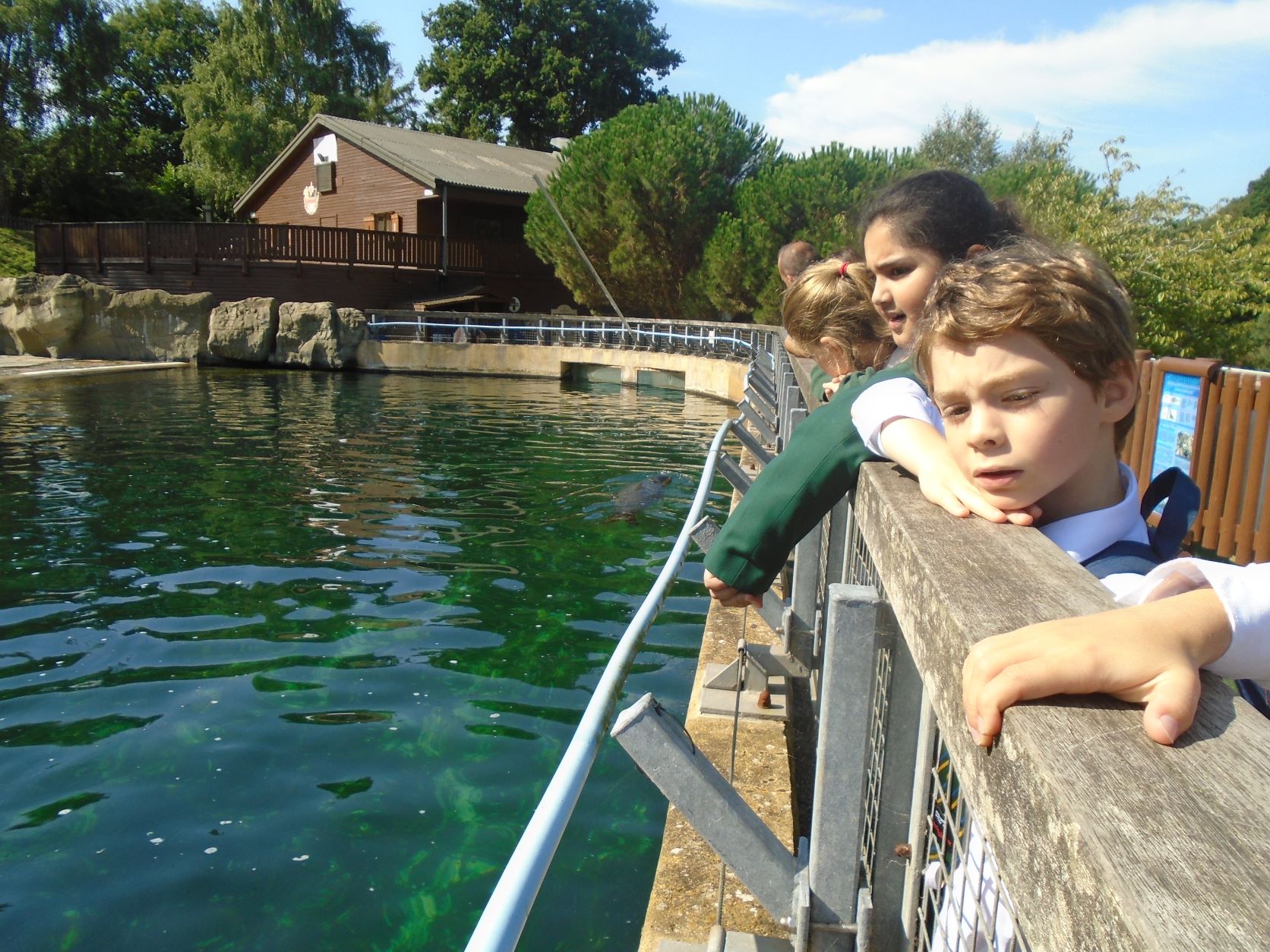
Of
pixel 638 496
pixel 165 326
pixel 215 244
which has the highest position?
pixel 215 244

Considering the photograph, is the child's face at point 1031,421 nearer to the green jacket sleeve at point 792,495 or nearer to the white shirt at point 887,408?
the white shirt at point 887,408

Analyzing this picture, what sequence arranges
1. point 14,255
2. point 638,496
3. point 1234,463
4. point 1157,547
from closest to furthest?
point 1157,547 → point 1234,463 → point 638,496 → point 14,255

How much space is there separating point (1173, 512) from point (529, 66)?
5197cm

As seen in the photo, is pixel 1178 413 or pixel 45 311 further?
pixel 45 311

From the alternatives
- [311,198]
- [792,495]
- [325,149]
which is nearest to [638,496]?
[792,495]

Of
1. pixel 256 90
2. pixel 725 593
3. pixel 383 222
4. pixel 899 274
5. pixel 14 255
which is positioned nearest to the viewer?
pixel 725 593

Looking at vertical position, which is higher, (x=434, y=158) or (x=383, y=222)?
(x=434, y=158)

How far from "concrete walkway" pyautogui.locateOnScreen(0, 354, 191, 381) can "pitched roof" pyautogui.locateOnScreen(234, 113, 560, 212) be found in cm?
1018

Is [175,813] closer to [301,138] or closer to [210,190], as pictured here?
[301,138]

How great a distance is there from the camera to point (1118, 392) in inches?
59.9

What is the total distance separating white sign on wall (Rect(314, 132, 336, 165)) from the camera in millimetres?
34625

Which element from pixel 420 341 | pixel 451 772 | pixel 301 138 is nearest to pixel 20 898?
pixel 451 772

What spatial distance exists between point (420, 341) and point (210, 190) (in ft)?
75.2

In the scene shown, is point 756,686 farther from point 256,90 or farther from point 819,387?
point 256,90
